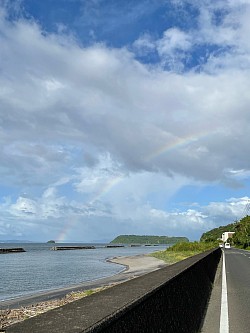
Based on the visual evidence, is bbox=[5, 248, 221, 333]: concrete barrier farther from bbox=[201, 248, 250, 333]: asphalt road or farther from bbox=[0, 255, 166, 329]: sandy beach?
bbox=[0, 255, 166, 329]: sandy beach

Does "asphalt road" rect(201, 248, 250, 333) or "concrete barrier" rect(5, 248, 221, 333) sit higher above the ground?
"concrete barrier" rect(5, 248, 221, 333)

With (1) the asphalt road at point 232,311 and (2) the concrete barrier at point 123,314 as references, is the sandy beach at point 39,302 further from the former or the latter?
(2) the concrete barrier at point 123,314

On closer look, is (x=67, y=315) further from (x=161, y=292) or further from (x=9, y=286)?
(x=9, y=286)

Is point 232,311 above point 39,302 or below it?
above

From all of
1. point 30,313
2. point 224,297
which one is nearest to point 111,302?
point 224,297

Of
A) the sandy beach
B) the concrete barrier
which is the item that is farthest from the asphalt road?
the sandy beach

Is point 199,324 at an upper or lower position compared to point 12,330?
lower

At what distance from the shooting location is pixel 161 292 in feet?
20.0

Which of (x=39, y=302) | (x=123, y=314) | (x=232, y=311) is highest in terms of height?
(x=123, y=314)

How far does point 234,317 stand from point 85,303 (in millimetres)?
6617

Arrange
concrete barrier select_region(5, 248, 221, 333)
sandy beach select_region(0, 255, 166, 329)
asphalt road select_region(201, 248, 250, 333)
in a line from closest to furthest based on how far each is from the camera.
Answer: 1. concrete barrier select_region(5, 248, 221, 333)
2. asphalt road select_region(201, 248, 250, 333)
3. sandy beach select_region(0, 255, 166, 329)

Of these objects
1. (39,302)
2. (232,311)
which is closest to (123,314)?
(232,311)

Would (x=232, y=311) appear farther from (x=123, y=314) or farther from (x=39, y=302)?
(x=39, y=302)

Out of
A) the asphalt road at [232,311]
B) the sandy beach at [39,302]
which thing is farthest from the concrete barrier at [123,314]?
Result: the sandy beach at [39,302]
